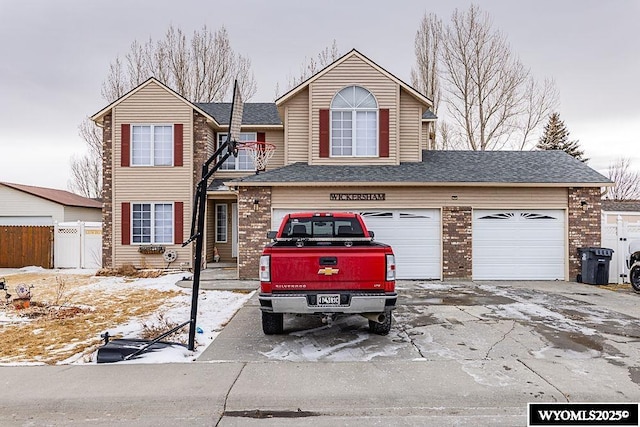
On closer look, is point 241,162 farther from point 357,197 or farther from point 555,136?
point 555,136

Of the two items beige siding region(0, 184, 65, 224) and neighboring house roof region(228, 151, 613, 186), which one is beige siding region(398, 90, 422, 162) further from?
beige siding region(0, 184, 65, 224)

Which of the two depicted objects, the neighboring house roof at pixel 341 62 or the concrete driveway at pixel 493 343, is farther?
the neighboring house roof at pixel 341 62

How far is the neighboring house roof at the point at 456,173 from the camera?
12.4 meters

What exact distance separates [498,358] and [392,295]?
166 centimetres

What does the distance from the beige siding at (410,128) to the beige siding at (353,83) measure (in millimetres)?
521

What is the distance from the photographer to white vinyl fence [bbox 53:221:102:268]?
16094mm

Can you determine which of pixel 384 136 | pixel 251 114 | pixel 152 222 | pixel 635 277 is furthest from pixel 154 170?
pixel 635 277

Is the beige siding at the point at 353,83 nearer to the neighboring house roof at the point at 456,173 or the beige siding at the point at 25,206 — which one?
the neighboring house roof at the point at 456,173

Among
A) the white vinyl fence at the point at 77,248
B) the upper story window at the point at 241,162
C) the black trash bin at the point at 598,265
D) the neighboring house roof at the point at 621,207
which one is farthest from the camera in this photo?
the neighboring house roof at the point at 621,207

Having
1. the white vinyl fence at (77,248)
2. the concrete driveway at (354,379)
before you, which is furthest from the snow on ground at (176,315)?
the white vinyl fence at (77,248)

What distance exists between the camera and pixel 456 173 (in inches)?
516

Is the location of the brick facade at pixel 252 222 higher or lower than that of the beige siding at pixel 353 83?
lower

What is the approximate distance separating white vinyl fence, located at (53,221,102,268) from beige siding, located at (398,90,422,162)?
1255 cm

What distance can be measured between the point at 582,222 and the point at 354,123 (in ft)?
26.5
